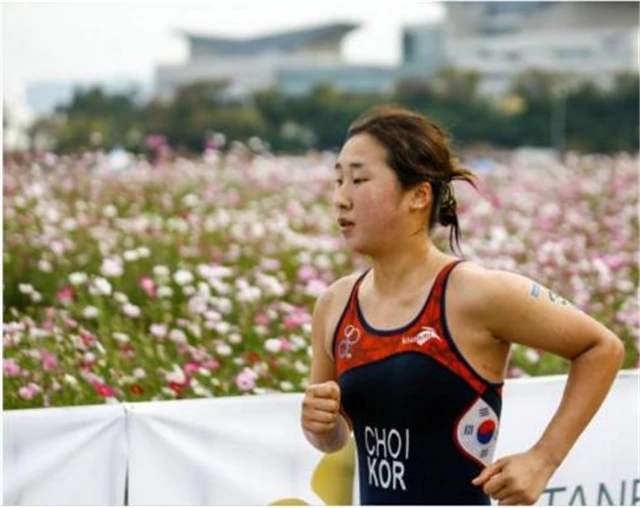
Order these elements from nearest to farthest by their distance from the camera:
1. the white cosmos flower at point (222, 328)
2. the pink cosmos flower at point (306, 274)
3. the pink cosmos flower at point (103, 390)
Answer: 1. the pink cosmos flower at point (103, 390)
2. the white cosmos flower at point (222, 328)
3. the pink cosmos flower at point (306, 274)

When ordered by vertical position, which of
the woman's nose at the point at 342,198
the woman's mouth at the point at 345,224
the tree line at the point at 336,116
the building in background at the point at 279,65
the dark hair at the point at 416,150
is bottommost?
the building in background at the point at 279,65

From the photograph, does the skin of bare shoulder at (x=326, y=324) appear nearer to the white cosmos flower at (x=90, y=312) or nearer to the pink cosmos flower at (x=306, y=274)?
the white cosmos flower at (x=90, y=312)

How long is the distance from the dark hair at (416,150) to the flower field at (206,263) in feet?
9.49

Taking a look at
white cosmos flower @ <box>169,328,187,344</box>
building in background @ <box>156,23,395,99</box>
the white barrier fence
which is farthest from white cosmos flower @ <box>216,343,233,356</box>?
building in background @ <box>156,23,395,99</box>

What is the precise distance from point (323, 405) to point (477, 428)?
293mm

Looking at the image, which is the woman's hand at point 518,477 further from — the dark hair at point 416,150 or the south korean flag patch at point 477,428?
the dark hair at point 416,150

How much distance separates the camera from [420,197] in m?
3.12

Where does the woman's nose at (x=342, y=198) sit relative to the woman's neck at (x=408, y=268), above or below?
above

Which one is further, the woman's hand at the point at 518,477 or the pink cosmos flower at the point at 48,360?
the pink cosmos flower at the point at 48,360

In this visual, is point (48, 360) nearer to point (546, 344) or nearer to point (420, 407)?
point (420, 407)

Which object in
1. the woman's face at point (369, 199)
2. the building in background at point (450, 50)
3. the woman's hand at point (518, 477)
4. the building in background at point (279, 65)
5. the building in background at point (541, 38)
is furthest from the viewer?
the building in background at point (279, 65)

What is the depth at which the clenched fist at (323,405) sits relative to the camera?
9.93 feet

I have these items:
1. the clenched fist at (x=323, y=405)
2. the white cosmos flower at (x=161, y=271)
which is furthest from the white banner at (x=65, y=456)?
the white cosmos flower at (x=161, y=271)

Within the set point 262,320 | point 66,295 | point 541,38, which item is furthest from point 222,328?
point 541,38
